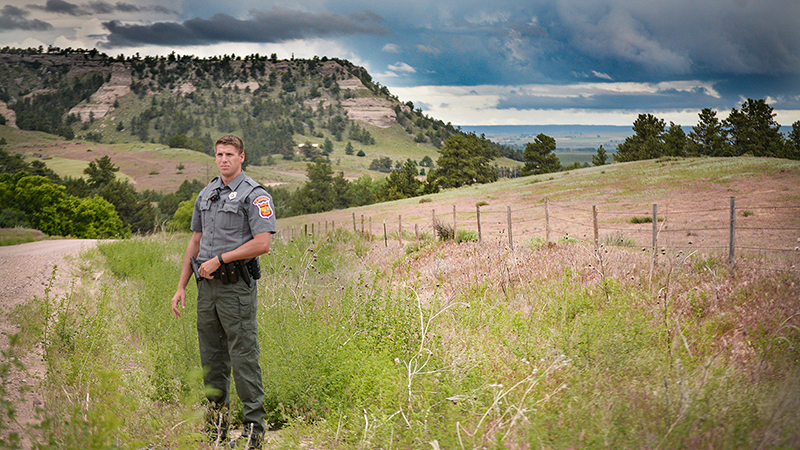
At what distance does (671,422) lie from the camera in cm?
288

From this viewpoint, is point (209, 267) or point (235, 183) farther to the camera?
point (235, 183)

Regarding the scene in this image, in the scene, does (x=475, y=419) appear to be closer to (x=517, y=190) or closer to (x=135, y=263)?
(x=135, y=263)

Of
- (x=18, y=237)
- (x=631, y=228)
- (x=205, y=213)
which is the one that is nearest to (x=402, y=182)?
(x=18, y=237)

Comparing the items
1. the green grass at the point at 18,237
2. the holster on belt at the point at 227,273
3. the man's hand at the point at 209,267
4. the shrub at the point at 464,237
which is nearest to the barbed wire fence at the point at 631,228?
the shrub at the point at 464,237

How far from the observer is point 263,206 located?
405 centimetres

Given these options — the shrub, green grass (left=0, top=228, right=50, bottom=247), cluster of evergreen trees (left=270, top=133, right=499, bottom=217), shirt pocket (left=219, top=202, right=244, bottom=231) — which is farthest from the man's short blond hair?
cluster of evergreen trees (left=270, top=133, right=499, bottom=217)

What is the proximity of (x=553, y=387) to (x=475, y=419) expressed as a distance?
85 cm

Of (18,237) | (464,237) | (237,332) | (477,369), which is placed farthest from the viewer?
(18,237)

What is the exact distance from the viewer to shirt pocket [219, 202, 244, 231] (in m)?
4.10

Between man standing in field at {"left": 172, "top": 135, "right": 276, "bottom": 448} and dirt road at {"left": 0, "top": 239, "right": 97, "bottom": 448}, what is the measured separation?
1.47 metres

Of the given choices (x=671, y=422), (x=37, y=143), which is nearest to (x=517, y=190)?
(x=671, y=422)

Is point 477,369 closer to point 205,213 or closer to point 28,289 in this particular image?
point 205,213

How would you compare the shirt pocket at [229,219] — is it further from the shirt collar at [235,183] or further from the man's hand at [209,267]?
the man's hand at [209,267]

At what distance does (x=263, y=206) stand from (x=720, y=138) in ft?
272
